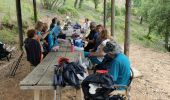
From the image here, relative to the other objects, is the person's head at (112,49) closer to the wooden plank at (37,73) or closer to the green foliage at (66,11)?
the wooden plank at (37,73)

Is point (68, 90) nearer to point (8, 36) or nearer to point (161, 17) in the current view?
point (8, 36)

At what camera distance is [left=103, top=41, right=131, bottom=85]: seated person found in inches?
261

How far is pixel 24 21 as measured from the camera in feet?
83.6

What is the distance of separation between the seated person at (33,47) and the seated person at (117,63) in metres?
3.00

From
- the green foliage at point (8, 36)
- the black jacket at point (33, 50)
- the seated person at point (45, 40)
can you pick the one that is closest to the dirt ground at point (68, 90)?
the black jacket at point (33, 50)

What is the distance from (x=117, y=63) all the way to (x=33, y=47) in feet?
10.4

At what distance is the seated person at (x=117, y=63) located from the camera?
662cm

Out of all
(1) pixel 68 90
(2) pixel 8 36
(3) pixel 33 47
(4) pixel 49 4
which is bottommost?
(1) pixel 68 90

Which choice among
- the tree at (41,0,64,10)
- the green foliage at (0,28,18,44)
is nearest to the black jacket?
the green foliage at (0,28,18,44)

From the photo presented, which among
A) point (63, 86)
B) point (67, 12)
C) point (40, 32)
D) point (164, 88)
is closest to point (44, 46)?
point (40, 32)

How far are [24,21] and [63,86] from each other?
19.8m

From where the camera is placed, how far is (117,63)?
6.71 metres

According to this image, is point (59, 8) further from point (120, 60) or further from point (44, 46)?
point (120, 60)

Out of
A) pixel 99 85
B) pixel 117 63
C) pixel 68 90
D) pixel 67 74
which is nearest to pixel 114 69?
pixel 117 63
